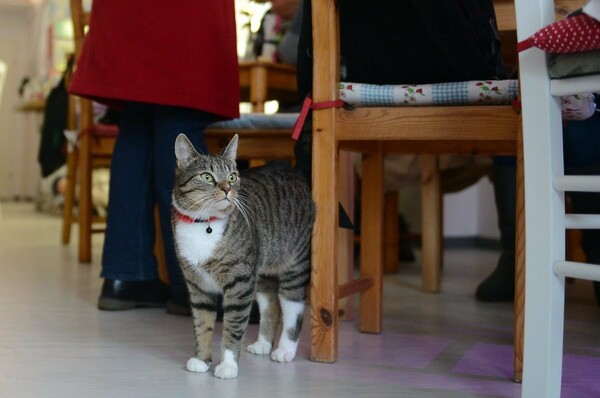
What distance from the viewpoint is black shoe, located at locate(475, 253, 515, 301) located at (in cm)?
237

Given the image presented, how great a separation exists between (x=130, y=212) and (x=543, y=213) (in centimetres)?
120

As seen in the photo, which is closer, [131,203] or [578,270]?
[578,270]

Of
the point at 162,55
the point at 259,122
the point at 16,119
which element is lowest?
the point at 259,122

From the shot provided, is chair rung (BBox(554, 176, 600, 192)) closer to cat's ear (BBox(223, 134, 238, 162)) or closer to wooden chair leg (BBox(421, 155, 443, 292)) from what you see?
cat's ear (BBox(223, 134, 238, 162))

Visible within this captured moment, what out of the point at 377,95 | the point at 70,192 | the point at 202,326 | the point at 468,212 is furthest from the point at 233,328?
the point at 468,212

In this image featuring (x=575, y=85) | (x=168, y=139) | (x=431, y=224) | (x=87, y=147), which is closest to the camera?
(x=575, y=85)

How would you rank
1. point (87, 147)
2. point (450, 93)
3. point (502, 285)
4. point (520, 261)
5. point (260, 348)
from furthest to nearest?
1. point (87, 147)
2. point (502, 285)
3. point (260, 348)
4. point (450, 93)
5. point (520, 261)

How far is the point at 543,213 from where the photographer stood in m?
1.14

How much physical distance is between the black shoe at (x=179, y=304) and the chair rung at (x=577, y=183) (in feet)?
3.71

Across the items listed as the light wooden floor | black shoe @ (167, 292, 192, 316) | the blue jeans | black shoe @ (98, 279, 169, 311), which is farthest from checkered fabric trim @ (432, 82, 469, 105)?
black shoe @ (98, 279, 169, 311)

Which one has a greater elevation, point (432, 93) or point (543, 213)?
point (432, 93)

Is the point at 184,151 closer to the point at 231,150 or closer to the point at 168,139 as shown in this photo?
the point at 231,150

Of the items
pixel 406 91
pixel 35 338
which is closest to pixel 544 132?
pixel 406 91

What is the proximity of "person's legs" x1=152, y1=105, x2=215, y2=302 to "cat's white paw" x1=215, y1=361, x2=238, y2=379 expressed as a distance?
0.58 metres
